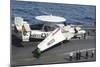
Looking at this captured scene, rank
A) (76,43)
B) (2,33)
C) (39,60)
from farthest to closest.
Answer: (76,43)
(39,60)
(2,33)

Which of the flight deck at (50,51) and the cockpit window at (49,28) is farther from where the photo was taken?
the cockpit window at (49,28)

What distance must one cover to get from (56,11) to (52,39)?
314mm

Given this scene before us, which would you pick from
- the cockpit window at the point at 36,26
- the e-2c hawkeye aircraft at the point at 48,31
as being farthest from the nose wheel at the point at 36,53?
the cockpit window at the point at 36,26

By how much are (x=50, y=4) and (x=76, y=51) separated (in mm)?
616

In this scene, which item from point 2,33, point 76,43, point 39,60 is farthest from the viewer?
point 76,43

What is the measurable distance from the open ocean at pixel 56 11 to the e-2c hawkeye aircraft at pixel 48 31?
5 centimetres

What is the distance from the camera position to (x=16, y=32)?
1.93m

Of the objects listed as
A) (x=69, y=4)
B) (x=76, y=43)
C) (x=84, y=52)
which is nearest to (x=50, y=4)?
(x=69, y=4)

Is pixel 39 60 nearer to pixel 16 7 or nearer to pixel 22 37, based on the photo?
pixel 22 37

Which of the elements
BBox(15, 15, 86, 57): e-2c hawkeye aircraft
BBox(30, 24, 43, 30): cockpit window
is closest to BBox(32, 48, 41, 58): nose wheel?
BBox(15, 15, 86, 57): e-2c hawkeye aircraft

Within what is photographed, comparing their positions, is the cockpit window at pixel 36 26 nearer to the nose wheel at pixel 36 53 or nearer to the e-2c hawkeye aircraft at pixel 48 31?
the e-2c hawkeye aircraft at pixel 48 31

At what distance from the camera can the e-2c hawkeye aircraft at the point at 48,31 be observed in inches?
77.7

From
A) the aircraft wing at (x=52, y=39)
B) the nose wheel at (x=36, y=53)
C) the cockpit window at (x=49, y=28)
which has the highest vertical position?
the cockpit window at (x=49, y=28)

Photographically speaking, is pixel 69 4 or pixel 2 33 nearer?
pixel 2 33
